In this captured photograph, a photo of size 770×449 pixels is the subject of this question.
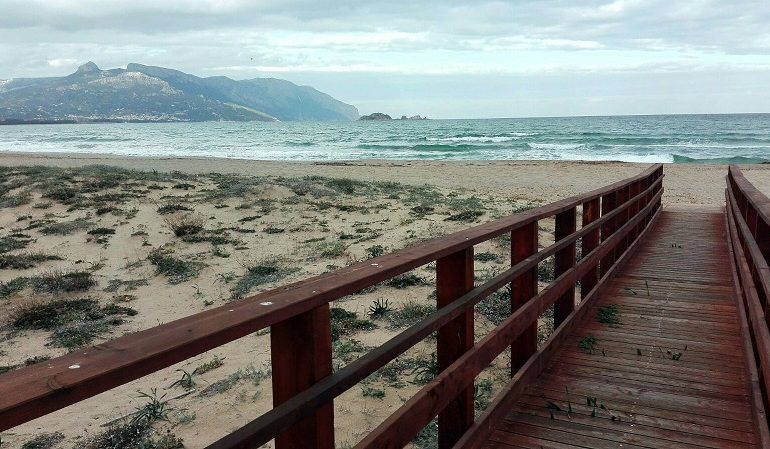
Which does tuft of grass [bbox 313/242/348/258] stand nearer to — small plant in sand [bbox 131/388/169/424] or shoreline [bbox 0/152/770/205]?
small plant in sand [bbox 131/388/169/424]

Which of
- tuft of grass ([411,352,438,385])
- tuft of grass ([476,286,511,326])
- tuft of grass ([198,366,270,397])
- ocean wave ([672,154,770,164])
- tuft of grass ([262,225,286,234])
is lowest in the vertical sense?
tuft of grass ([198,366,270,397])

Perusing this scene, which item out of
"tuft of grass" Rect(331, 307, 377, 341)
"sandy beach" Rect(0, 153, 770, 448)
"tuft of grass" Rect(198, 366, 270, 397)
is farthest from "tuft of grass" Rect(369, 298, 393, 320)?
"tuft of grass" Rect(198, 366, 270, 397)

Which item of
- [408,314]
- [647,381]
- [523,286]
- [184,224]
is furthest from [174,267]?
[647,381]

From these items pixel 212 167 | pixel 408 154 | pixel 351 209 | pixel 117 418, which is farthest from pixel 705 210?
pixel 408 154

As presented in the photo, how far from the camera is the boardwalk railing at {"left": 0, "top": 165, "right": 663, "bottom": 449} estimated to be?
3.90ft

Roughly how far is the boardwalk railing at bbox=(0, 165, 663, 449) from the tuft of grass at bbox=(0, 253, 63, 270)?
27.6ft

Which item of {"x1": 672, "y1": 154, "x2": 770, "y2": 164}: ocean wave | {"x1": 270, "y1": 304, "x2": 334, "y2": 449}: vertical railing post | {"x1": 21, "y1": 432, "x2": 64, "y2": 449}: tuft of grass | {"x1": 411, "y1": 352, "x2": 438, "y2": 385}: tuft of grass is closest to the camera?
{"x1": 270, "y1": 304, "x2": 334, "y2": 449}: vertical railing post

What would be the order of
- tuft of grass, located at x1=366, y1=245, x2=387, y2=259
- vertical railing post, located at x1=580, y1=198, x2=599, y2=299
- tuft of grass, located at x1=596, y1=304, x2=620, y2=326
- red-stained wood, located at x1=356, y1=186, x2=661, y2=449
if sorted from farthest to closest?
tuft of grass, located at x1=366, y1=245, x2=387, y2=259, vertical railing post, located at x1=580, y1=198, x2=599, y2=299, tuft of grass, located at x1=596, y1=304, x2=620, y2=326, red-stained wood, located at x1=356, y1=186, x2=661, y2=449

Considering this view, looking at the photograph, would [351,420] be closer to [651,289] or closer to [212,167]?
[651,289]

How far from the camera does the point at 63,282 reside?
836cm

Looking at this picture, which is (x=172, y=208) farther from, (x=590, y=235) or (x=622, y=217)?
(x=590, y=235)

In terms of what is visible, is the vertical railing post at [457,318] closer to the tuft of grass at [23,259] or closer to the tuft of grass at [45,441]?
the tuft of grass at [45,441]

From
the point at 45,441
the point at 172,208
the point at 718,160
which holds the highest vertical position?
the point at 718,160

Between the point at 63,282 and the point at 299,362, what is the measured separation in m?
7.80
